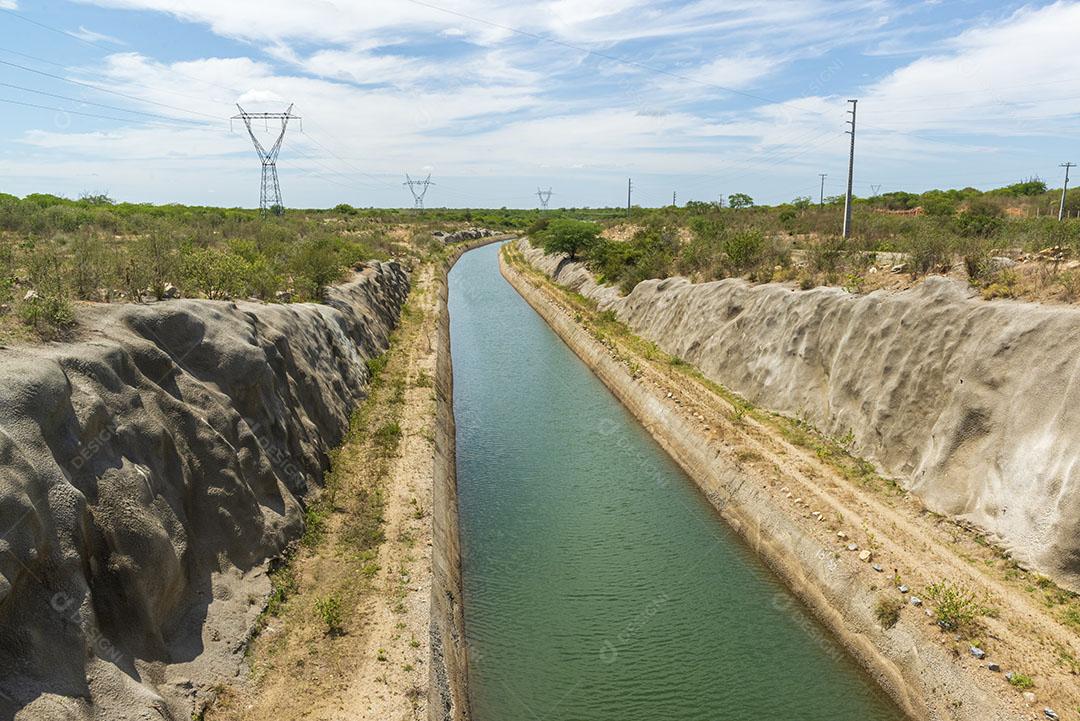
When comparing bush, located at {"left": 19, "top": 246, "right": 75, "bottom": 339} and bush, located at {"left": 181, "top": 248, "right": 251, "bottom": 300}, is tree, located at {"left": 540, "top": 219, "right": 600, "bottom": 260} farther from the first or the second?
bush, located at {"left": 19, "top": 246, "right": 75, "bottom": 339}

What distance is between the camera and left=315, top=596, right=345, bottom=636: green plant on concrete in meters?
12.3

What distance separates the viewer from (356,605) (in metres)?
13.1

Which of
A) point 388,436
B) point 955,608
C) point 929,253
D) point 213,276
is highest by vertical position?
point 929,253

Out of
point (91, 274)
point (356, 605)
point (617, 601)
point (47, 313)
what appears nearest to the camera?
point (47, 313)

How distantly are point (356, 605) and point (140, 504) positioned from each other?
4.39 m

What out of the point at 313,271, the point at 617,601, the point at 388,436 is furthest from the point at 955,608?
the point at 313,271

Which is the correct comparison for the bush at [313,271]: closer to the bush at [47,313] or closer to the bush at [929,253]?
the bush at [47,313]

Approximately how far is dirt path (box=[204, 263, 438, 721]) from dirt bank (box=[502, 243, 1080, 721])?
8.99 metres

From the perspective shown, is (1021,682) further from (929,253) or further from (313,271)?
(313,271)

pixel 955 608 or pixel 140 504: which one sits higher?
pixel 140 504

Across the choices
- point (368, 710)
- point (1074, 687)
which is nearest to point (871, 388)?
point (1074, 687)

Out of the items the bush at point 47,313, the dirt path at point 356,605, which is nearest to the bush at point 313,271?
the dirt path at point 356,605

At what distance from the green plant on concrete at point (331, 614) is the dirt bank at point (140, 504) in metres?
1.17

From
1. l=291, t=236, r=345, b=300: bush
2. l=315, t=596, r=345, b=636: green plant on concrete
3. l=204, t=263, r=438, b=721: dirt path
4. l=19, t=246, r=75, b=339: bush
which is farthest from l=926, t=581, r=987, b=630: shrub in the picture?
l=291, t=236, r=345, b=300: bush
